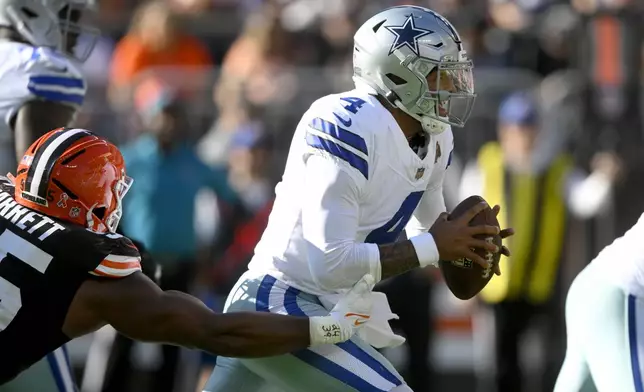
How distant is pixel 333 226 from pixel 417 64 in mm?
662

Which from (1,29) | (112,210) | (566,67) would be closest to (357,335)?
(112,210)

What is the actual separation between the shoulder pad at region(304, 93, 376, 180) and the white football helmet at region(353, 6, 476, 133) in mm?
199

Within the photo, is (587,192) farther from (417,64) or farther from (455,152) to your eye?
(417,64)

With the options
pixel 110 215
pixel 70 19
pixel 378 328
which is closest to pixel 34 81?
pixel 70 19

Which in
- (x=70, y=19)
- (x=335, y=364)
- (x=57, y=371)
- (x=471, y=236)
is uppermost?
(x=70, y=19)

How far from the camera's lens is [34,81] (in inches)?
187

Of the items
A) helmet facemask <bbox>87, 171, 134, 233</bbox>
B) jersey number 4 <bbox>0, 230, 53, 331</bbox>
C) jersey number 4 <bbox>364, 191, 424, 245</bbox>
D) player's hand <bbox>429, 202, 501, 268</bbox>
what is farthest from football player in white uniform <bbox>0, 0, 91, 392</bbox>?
player's hand <bbox>429, 202, 501, 268</bbox>

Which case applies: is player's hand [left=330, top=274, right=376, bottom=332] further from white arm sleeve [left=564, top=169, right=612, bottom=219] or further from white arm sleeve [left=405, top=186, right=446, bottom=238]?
white arm sleeve [left=564, top=169, right=612, bottom=219]

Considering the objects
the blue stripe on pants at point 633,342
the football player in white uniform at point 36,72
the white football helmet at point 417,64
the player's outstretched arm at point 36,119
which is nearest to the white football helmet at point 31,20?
the football player in white uniform at point 36,72

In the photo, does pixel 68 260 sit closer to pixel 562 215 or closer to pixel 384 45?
pixel 384 45

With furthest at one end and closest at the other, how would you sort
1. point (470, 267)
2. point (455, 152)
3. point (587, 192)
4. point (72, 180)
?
point (455, 152), point (587, 192), point (470, 267), point (72, 180)

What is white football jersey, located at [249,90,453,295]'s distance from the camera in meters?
3.79

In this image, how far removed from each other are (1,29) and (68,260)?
1.98m

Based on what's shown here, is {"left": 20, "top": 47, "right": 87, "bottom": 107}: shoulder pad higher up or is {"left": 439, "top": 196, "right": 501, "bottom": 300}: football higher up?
{"left": 20, "top": 47, "right": 87, "bottom": 107}: shoulder pad
